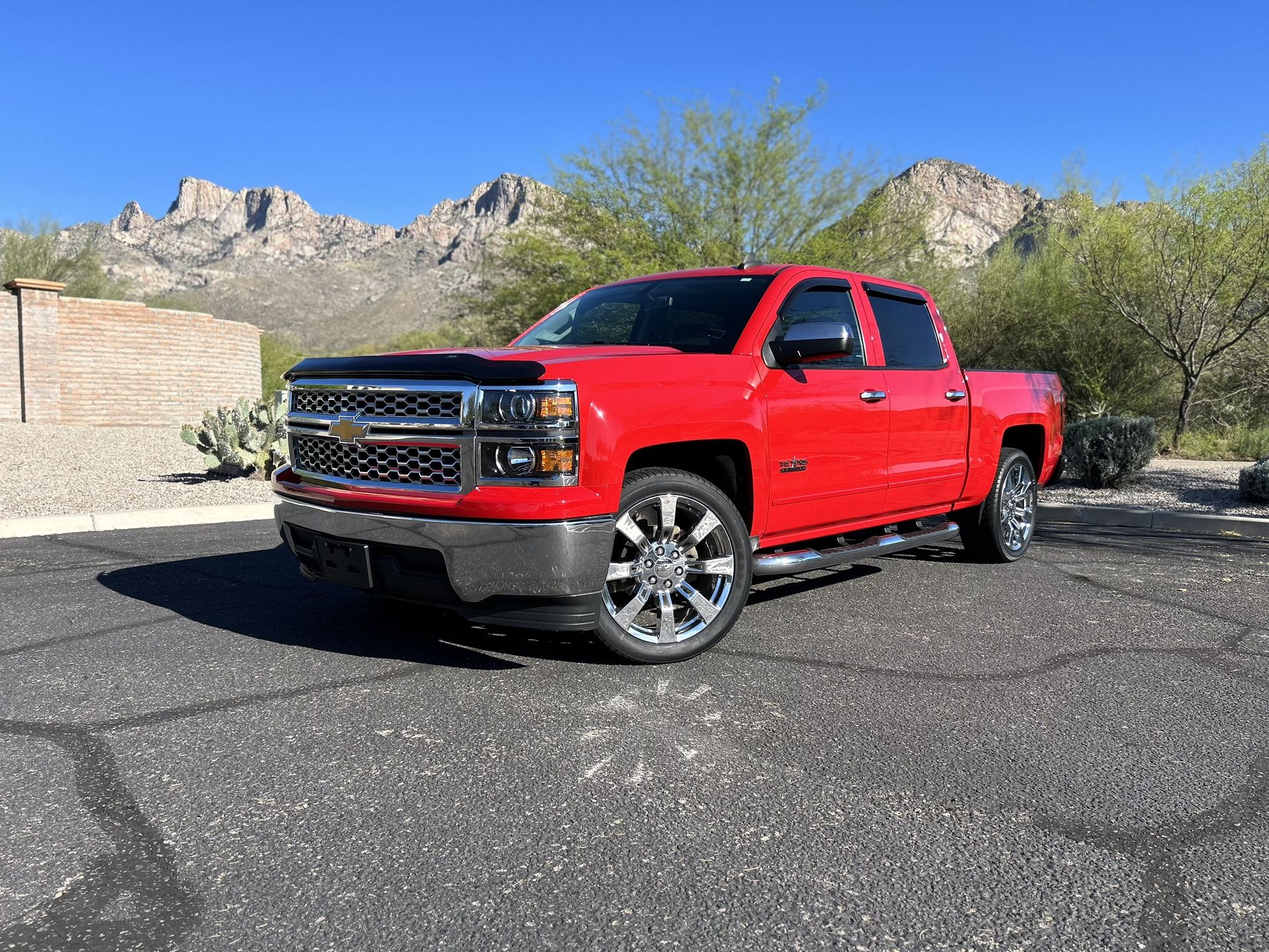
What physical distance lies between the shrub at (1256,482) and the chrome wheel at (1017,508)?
171 inches

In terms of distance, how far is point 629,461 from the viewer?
456cm

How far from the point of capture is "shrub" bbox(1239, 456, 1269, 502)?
10320 millimetres

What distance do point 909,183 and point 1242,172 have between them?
8525 mm

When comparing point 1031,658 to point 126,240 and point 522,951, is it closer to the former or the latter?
point 522,951

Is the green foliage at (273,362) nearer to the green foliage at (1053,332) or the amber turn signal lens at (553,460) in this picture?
the green foliage at (1053,332)

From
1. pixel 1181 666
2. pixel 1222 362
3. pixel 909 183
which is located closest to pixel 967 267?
pixel 909 183

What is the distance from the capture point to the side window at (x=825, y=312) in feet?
17.6

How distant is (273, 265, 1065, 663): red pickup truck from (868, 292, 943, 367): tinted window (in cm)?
3

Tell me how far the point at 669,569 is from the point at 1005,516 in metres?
3.82

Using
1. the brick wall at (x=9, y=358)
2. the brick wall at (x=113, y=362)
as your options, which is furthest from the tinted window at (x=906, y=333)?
the brick wall at (x=9, y=358)

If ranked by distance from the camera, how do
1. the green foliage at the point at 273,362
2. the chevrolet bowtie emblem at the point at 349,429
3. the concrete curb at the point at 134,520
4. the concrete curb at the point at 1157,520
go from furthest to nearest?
1. the green foliage at the point at 273,362
2. the concrete curb at the point at 1157,520
3. the concrete curb at the point at 134,520
4. the chevrolet bowtie emblem at the point at 349,429

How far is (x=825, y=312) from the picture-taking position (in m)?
5.71

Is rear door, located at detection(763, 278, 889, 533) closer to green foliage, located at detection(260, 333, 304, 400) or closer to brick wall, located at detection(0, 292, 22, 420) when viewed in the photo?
brick wall, located at detection(0, 292, 22, 420)

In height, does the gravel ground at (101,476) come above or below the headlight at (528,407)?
below
